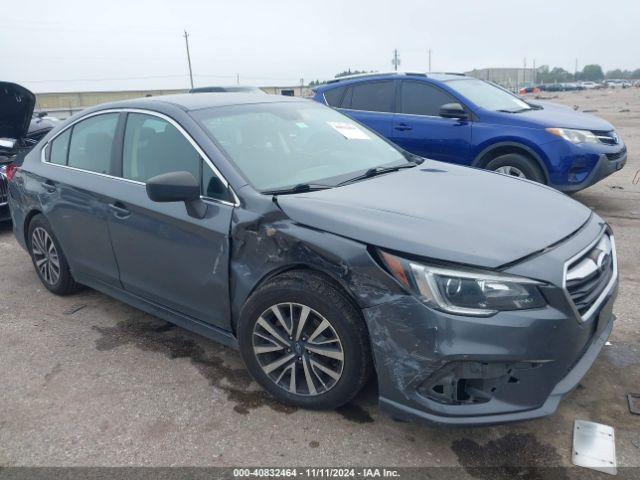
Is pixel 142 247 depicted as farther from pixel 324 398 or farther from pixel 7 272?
pixel 7 272

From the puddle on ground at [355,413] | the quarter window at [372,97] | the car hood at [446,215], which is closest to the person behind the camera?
the car hood at [446,215]

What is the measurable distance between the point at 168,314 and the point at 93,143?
1.44 m

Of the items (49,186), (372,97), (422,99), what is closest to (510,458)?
(49,186)

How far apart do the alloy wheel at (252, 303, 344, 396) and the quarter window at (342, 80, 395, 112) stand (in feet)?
16.8

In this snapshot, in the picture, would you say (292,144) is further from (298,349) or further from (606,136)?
(606,136)

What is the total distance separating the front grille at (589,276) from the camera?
7.86ft

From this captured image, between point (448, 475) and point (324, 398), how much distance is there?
27.1 inches

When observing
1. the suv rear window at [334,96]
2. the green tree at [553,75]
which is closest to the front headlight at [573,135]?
the suv rear window at [334,96]

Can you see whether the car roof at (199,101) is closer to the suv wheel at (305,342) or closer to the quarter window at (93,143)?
the quarter window at (93,143)

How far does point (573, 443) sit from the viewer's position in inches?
102

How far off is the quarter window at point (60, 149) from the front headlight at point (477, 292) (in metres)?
3.16

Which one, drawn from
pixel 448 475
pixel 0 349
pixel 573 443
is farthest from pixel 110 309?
pixel 573 443

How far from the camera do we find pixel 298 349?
2.80 m

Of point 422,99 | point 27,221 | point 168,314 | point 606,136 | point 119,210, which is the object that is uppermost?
point 422,99
